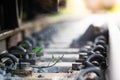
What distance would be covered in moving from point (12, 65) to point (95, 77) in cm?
125

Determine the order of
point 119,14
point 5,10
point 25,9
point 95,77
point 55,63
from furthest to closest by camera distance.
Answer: point 25,9 < point 119,14 < point 5,10 < point 55,63 < point 95,77

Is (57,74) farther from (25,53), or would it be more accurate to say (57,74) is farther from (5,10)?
(5,10)

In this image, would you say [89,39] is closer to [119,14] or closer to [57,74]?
[119,14]

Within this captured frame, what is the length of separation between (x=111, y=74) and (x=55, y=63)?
1.41 meters

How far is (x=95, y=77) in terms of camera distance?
4.52 m

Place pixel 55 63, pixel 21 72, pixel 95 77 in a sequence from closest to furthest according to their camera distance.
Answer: pixel 95 77
pixel 21 72
pixel 55 63

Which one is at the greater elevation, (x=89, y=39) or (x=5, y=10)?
(x=5, y=10)

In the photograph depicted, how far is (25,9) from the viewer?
12.9 m

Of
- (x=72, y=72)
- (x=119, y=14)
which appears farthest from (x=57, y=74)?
(x=119, y=14)

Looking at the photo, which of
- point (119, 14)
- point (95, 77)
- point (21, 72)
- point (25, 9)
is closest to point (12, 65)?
point (21, 72)

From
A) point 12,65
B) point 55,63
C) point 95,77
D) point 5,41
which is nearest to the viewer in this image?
point 95,77

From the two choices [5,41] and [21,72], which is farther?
[5,41]

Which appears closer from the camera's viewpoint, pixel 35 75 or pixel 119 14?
pixel 35 75

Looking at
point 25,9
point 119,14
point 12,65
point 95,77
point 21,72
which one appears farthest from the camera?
point 25,9
